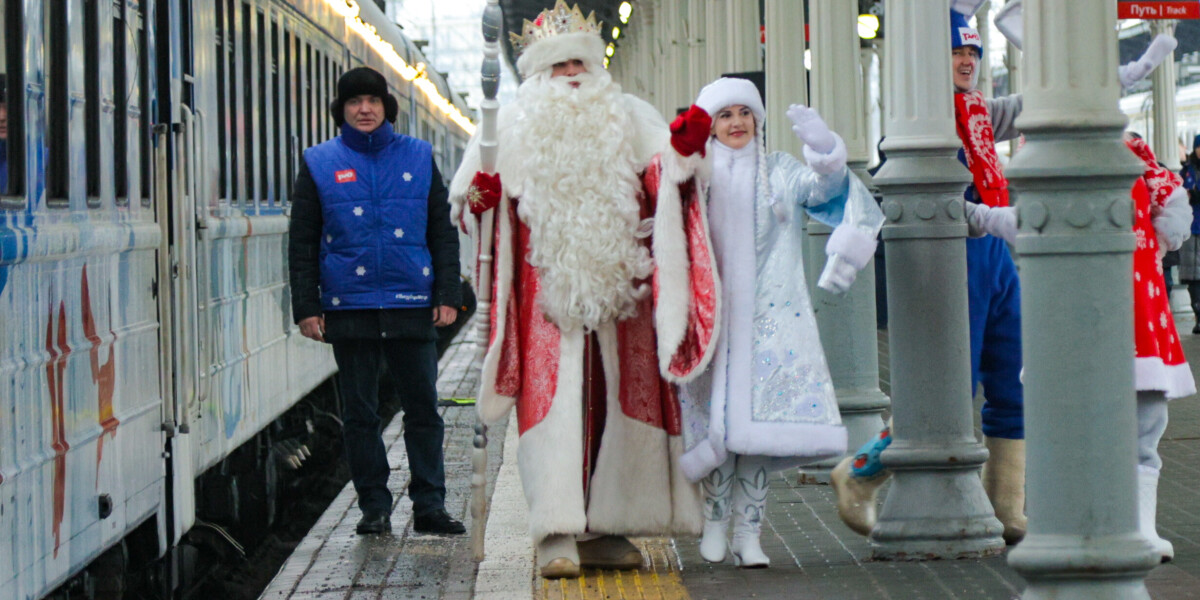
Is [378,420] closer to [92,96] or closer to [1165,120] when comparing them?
[92,96]

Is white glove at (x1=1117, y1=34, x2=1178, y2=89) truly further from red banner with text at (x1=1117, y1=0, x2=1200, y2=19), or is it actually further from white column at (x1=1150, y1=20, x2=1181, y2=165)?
white column at (x1=1150, y1=20, x2=1181, y2=165)

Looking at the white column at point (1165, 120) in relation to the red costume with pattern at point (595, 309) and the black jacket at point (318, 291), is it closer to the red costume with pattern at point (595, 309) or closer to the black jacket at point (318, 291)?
the black jacket at point (318, 291)

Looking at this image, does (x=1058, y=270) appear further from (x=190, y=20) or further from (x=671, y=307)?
(x=190, y=20)

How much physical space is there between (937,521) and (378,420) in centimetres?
237

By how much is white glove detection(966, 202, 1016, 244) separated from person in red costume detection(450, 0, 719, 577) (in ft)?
3.25

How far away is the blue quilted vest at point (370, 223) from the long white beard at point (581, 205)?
1119 mm

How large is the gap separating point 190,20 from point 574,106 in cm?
212

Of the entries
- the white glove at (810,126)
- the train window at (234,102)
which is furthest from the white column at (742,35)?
the white glove at (810,126)

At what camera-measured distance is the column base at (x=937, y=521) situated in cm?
668

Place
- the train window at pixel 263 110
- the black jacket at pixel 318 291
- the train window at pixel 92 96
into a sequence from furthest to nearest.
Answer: the train window at pixel 263 110 < the black jacket at pixel 318 291 < the train window at pixel 92 96

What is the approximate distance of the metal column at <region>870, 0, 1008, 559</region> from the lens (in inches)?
262

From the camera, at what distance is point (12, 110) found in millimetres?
5129

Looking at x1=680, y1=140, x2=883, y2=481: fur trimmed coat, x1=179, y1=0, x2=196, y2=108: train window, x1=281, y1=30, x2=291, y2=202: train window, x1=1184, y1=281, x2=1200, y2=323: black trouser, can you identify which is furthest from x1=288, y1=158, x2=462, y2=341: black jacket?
x1=1184, y1=281, x2=1200, y2=323: black trouser

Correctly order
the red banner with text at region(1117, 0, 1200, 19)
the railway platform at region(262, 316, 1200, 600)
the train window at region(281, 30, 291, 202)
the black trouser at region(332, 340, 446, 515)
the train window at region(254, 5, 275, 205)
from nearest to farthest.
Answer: the railway platform at region(262, 316, 1200, 600)
the black trouser at region(332, 340, 446, 515)
the train window at region(254, 5, 275, 205)
the train window at region(281, 30, 291, 202)
the red banner with text at region(1117, 0, 1200, 19)
